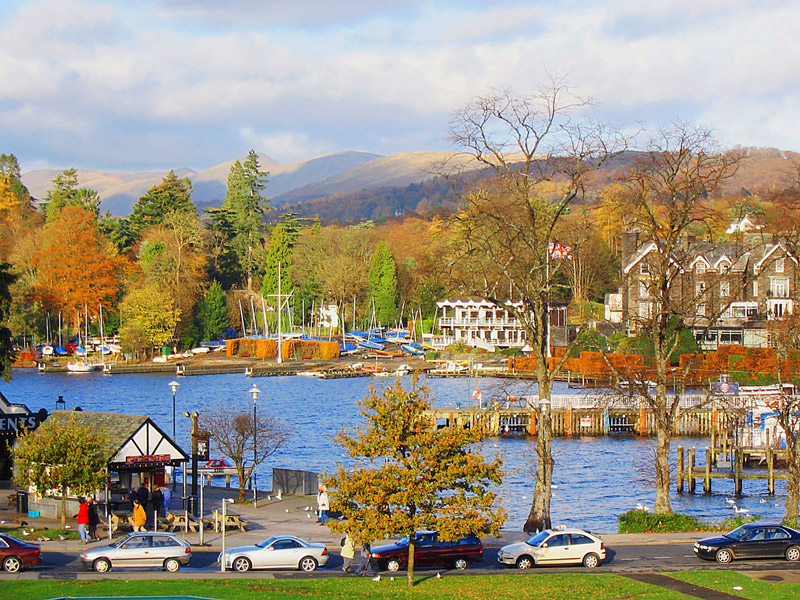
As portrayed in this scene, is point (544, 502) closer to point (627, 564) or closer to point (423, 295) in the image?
point (627, 564)

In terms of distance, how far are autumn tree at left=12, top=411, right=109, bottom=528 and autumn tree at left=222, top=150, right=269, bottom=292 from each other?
117573 millimetres

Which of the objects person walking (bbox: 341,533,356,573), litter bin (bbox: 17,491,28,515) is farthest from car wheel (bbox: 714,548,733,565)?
litter bin (bbox: 17,491,28,515)

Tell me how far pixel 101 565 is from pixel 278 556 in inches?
190

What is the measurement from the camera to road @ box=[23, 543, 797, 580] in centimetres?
2602

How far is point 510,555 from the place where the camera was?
1099 inches

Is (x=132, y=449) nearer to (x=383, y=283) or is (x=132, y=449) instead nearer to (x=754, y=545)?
(x=754, y=545)

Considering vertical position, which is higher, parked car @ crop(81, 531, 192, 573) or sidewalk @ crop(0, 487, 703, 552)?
parked car @ crop(81, 531, 192, 573)

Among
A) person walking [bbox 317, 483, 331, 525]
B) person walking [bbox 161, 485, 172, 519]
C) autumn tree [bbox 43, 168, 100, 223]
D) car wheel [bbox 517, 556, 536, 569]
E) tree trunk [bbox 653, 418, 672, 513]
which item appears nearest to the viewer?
car wheel [bbox 517, 556, 536, 569]

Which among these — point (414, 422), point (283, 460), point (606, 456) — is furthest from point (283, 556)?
point (606, 456)

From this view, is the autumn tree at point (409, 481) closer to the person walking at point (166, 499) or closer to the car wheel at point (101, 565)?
the car wheel at point (101, 565)

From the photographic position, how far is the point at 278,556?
89.7 feet

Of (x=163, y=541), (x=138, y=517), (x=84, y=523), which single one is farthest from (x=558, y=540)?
(x=84, y=523)

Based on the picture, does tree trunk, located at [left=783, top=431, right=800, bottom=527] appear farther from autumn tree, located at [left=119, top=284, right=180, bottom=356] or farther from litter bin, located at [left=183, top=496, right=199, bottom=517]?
autumn tree, located at [left=119, top=284, right=180, bottom=356]

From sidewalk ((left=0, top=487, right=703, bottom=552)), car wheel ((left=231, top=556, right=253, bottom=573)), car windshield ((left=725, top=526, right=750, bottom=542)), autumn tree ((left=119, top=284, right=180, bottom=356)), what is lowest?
sidewalk ((left=0, top=487, right=703, bottom=552))
